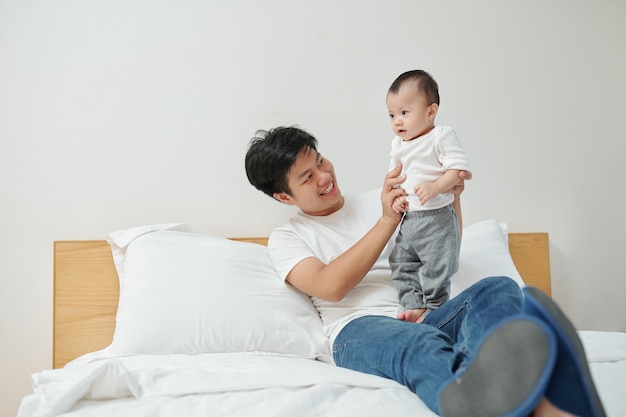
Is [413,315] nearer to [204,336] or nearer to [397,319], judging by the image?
[397,319]

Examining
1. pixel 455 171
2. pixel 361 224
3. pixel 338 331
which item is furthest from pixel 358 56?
pixel 338 331

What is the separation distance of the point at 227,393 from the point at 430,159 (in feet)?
2.52

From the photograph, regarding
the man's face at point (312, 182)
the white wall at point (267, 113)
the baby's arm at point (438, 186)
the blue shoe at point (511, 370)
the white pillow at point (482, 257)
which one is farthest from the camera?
the white wall at point (267, 113)

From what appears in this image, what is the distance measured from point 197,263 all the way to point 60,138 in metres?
0.69

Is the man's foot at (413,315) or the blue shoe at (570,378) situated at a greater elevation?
the blue shoe at (570,378)

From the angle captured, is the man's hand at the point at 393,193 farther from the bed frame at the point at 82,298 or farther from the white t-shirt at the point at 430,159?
the bed frame at the point at 82,298

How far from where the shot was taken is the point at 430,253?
1579 mm

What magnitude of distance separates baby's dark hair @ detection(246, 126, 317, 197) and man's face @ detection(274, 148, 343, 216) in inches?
0.7

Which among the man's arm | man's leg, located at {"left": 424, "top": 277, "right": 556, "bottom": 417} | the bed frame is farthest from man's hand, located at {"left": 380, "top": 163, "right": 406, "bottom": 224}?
the bed frame

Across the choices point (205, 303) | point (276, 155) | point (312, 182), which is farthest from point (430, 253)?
point (205, 303)

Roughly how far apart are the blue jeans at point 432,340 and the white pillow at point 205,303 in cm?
22

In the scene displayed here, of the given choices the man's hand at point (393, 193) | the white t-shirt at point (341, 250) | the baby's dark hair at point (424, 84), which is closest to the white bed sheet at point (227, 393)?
the white t-shirt at point (341, 250)

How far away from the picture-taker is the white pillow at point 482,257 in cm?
187

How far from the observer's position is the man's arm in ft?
5.18
